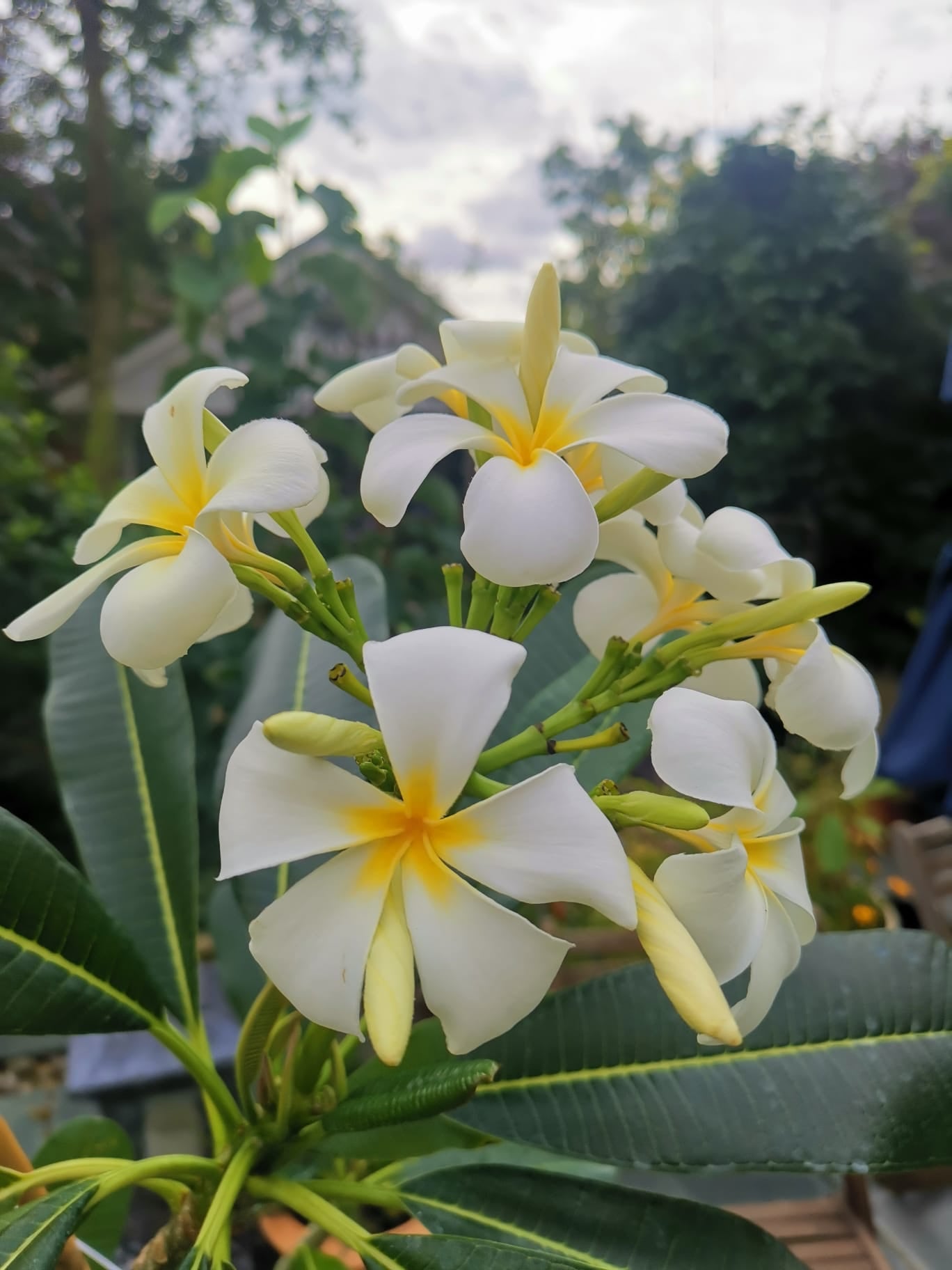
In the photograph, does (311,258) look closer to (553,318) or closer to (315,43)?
(553,318)

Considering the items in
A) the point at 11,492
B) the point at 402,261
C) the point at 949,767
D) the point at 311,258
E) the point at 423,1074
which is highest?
the point at 402,261

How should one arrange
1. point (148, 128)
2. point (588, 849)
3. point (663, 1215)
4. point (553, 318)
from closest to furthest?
point (588, 849), point (553, 318), point (663, 1215), point (148, 128)

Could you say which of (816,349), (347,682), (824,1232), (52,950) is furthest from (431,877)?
(816,349)

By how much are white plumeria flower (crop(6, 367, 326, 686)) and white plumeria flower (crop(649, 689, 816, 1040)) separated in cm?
20

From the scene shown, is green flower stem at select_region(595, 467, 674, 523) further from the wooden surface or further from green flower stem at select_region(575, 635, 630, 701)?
the wooden surface

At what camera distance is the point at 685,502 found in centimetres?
50

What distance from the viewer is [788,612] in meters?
0.47

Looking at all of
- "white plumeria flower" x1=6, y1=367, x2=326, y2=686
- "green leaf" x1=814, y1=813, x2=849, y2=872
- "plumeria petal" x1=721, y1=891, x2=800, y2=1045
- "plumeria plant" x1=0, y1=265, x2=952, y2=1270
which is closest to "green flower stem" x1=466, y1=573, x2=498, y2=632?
"plumeria plant" x1=0, y1=265, x2=952, y2=1270

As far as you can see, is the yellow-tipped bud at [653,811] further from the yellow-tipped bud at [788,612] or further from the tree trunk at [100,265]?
the tree trunk at [100,265]

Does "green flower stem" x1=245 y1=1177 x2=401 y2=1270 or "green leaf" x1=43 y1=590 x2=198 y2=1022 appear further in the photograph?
"green leaf" x1=43 y1=590 x2=198 y2=1022

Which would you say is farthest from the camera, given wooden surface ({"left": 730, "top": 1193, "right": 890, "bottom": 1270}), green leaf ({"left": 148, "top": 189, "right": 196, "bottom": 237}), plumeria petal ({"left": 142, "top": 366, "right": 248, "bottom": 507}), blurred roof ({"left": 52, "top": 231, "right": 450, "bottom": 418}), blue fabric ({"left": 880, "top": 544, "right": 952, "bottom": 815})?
blue fabric ({"left": 880, "top": 544, "right": 952, "bottom": 815})

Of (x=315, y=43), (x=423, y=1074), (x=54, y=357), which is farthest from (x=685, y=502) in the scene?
(x=54, y=357)

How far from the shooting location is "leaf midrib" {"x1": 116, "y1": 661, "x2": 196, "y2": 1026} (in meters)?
0.72

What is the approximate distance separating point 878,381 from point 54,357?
14.5 feet
